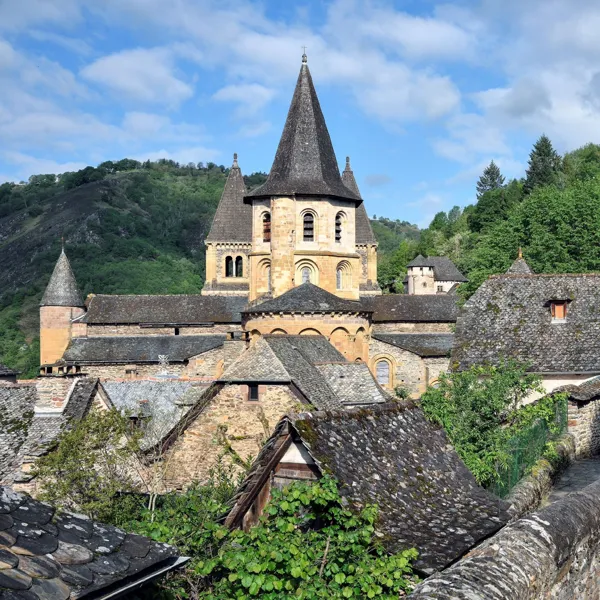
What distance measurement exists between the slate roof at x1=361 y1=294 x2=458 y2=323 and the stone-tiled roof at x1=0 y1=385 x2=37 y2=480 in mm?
30586

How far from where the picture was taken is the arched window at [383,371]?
47037mm

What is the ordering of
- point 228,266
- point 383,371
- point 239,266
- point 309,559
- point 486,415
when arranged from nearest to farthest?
1. point 309,559
2. point 486,415
3. point 383,371
4. point 239,266
5. point 228,266

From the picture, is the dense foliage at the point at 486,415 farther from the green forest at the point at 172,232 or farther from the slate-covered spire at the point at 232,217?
the slate-covered spire at the point at 232,217

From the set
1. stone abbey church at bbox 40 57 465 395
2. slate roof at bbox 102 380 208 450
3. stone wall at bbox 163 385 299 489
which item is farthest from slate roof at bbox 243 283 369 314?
stone wall at bbox 163 385 299 489

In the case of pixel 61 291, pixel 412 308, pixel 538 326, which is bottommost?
pixel 538 326

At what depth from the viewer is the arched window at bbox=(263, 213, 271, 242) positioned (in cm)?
4178

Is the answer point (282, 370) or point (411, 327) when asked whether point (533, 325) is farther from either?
point (411, 327)

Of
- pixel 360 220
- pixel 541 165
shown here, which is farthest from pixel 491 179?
pixel 360 220

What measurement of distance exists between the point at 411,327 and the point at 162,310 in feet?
47.9

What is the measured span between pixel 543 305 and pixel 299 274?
1725cm

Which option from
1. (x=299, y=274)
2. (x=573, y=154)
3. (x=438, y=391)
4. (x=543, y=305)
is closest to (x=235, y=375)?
(x=438, y=391)

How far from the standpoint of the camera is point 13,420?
18.5m

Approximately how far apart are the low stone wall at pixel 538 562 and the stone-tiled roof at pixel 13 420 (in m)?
12.0

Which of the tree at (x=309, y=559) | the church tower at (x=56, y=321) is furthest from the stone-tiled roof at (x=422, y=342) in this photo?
the tree at (x=309, y=559)
